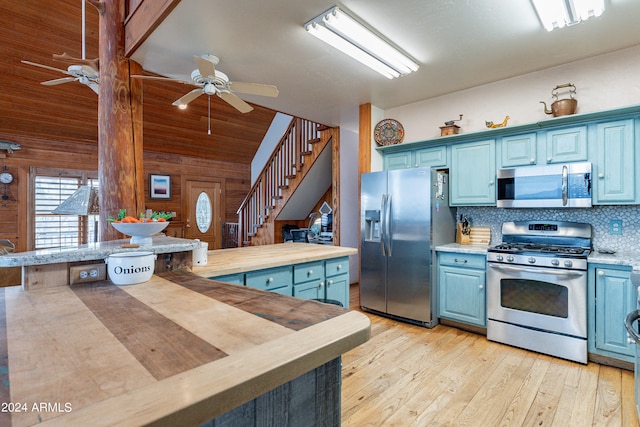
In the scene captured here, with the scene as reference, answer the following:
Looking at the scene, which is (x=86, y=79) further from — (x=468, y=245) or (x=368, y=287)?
(x=468, y=245)

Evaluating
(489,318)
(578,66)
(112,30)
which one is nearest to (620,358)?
(489,318)

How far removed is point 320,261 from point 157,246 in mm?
1366

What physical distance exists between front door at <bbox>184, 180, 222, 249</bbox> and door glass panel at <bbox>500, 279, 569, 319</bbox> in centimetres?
592

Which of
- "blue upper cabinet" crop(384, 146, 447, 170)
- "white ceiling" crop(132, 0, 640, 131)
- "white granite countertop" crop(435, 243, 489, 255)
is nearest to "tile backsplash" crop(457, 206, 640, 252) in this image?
"white granite countertop" crop(435, 243, 489, 255)

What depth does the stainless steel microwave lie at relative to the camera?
2.87 metres

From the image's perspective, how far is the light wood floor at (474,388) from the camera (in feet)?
6.53

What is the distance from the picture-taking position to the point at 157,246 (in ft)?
5.71

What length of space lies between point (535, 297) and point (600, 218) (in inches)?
38.4

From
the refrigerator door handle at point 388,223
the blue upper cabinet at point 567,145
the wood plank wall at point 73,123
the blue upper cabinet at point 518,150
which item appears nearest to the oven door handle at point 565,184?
the blue upper cabinet at point 567,145

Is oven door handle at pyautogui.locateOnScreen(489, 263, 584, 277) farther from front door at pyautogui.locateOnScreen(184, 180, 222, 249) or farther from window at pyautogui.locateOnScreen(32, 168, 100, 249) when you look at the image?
front door at pyautogui.locateOnScreen(184, 180, 222, 249)

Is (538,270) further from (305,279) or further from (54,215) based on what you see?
(54,215)

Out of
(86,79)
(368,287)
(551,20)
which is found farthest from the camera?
(368,287)

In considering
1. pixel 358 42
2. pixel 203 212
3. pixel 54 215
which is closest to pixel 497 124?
pixel 358 42

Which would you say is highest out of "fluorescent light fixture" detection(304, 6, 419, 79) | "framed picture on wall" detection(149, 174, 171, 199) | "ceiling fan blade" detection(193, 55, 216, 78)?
"fluorescent light fixture" detection(304, 6, 419, 79)
